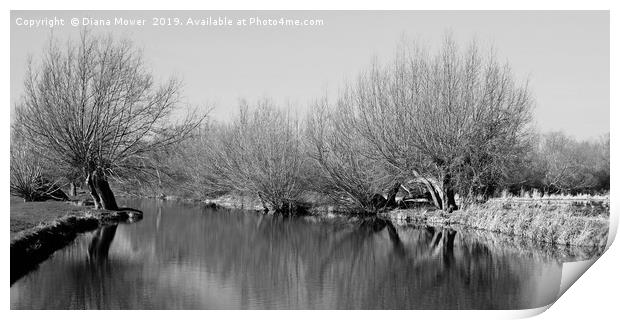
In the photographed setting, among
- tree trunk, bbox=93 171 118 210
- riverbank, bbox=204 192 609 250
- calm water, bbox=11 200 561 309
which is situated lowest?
calm water, bbox=11 200 561 309

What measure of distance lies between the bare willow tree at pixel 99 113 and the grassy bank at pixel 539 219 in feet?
32.4

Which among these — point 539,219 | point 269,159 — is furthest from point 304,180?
point 539,219

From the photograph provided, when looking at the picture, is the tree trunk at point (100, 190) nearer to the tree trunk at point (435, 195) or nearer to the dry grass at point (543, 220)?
the tree trunk at point (435, 195)

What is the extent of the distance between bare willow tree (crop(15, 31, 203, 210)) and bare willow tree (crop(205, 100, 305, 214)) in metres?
4.86

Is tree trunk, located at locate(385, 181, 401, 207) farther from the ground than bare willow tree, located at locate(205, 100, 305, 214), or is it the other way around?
bare willow tree, located at locate(205, 100, 305, 214)

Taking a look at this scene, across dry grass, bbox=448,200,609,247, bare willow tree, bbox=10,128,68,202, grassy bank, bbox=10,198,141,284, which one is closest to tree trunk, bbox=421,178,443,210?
dry grass, bbox=448,200,609,247

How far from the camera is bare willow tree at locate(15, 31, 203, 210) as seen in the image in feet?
60.5

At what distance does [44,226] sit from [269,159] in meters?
13.6

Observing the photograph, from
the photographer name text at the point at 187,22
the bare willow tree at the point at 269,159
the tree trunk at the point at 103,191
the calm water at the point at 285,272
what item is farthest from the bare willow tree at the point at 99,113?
the photographer name text at the point at 187,22

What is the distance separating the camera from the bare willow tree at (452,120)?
851 inches

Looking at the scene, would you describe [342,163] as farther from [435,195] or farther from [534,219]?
[534,219]

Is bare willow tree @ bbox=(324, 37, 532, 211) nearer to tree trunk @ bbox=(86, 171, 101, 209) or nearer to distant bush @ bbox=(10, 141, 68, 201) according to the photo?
tree trunk @ bbox=(86, 171, 101, 209)

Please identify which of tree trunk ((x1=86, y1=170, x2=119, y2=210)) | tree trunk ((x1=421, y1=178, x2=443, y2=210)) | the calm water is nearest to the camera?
the calm water
